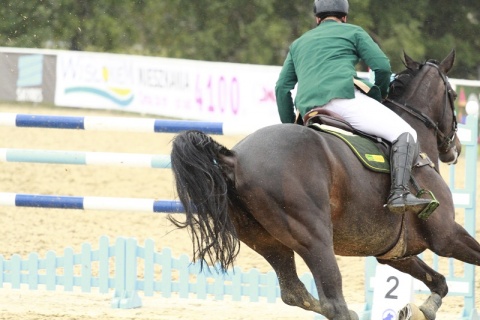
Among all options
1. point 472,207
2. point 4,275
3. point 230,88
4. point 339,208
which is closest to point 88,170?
point 230,88

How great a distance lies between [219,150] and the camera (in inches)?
180

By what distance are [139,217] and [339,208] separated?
19.0ft

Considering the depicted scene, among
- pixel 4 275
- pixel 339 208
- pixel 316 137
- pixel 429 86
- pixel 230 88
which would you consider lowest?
pixel 4 275

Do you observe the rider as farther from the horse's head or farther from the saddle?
the horse's head

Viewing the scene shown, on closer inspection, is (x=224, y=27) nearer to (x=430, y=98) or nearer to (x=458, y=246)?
(x=430, y=98)

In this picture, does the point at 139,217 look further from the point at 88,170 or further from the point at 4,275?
the point at 4,275

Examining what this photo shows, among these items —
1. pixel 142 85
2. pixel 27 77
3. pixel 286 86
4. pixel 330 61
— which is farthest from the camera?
pixel 27 77

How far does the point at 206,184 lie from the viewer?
4.51 metres

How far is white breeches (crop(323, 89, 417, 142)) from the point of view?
4992mm

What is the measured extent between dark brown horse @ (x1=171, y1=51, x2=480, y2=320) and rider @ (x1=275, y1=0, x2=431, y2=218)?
18 cm

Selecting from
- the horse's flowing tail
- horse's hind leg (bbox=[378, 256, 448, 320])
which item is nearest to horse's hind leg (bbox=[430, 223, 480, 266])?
horse's hind leg (bbox=[378, 256, 448, 320])

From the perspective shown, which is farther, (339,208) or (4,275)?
(4,275)

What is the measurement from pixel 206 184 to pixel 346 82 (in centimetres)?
100

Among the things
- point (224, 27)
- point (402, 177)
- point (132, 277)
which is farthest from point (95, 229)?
point (224, 27)
